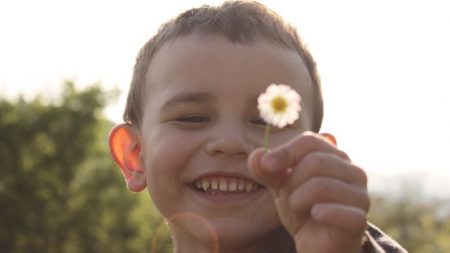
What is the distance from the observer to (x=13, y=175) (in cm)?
2227

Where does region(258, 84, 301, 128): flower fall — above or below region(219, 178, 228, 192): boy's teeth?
above

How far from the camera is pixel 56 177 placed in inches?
890

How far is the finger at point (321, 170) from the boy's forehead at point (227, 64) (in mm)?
1202

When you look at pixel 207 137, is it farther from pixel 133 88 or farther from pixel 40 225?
pixel 40 225

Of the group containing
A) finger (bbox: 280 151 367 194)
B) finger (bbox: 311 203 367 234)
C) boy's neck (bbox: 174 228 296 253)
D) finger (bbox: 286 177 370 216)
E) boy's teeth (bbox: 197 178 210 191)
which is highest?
finger (bbox: 280 151 367 194)

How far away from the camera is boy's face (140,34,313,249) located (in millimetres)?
3158

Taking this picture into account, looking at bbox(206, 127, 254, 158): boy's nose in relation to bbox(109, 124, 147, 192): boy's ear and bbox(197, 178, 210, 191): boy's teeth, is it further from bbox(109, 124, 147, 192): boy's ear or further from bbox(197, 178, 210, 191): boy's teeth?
bbox(109, 124, 147, 192): boy's ear

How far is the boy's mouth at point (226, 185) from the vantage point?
3.20 m

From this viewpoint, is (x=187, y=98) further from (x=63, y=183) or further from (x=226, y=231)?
(x=63, y=183)

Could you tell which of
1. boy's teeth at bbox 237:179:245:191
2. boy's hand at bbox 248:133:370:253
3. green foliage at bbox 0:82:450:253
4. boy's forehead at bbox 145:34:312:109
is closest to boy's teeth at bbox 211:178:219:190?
boy's teeth at bbox 237:179:245:191

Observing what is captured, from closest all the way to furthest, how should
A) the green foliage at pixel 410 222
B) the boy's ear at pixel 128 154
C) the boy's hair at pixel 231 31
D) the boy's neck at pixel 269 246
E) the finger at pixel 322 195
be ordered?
the finger at pixel 322 195, the boy's neck at pixel 269 246, the boy's hair at pixel 231 31, the boy's ear at pixel 128 154, the green foliage at pixel 410 222

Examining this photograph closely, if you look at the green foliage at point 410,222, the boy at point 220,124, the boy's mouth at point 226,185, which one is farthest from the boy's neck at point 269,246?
the green foliage at point 410,222

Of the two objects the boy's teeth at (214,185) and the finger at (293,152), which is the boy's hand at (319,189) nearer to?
the finger at (293,152)

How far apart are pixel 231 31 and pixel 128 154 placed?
3.44 feet
